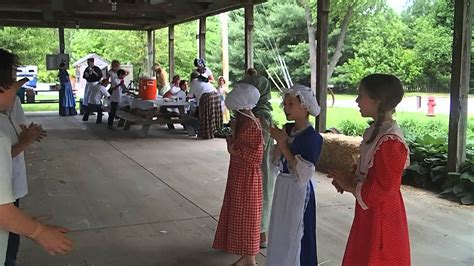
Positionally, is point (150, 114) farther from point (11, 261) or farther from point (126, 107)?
point (11, 261)

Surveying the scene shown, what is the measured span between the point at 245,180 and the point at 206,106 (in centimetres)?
653

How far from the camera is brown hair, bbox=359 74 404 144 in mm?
2234

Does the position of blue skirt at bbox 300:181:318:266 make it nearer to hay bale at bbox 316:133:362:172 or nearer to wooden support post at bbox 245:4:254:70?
hay bale at bbox 316:133:362:172

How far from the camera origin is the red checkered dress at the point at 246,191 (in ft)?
11.0

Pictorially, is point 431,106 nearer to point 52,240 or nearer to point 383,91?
point 383,91

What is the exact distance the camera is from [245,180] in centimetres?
338

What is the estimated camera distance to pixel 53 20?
50.9 feet

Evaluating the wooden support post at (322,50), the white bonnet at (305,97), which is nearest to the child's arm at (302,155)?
the white bonnet at (305,97)

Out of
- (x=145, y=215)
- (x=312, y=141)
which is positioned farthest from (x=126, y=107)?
(x=312, y=141)

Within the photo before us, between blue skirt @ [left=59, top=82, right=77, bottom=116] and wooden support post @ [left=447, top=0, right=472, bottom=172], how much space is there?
1159 cm

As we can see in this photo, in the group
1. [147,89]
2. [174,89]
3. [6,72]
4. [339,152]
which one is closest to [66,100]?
[174,89]

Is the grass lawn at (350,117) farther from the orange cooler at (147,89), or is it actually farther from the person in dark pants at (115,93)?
the person in dark pants at (115,93)

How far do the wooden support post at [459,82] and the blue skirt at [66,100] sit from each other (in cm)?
1159

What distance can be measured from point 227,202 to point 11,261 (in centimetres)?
138
